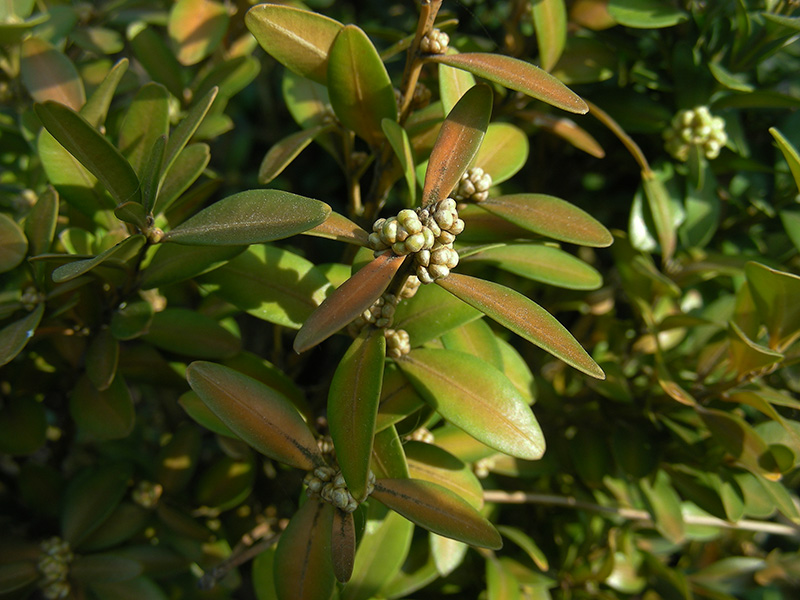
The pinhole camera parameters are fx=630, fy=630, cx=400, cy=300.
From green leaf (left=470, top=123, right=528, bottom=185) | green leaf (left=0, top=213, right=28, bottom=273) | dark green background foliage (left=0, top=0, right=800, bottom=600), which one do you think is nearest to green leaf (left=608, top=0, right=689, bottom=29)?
dark green background foliage (left=0, top=0, right=800, bottom=600)

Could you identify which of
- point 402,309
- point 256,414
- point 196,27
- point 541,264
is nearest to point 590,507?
point 541,264

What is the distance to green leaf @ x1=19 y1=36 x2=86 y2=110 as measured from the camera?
1.09m

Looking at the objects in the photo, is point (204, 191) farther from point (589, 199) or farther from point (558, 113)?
point (589, 199)

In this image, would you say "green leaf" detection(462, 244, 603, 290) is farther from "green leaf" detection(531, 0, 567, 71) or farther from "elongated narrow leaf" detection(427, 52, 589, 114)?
"green leaf" detection(531, 0, 567, 71)

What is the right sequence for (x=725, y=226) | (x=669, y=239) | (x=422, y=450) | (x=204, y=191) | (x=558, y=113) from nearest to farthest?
(x=422, y=450) → (x=204, y=191) → (x=669, y=239) → (x=558, y=113) → (x=725, y=226)

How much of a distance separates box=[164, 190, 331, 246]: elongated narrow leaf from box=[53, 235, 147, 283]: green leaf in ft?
0.19

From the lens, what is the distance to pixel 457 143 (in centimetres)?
74

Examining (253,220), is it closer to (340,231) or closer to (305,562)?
(340,231)

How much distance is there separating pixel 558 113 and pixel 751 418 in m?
0.78

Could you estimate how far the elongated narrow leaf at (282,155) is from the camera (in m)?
0.86

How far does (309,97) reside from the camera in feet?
3.64

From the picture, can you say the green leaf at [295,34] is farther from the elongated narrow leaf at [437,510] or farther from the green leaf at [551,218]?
the elongated narrow leaf at [437,510]

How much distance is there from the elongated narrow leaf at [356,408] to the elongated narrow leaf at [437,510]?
0.36 feet

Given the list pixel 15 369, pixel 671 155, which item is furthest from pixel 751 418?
pixel 15 369
